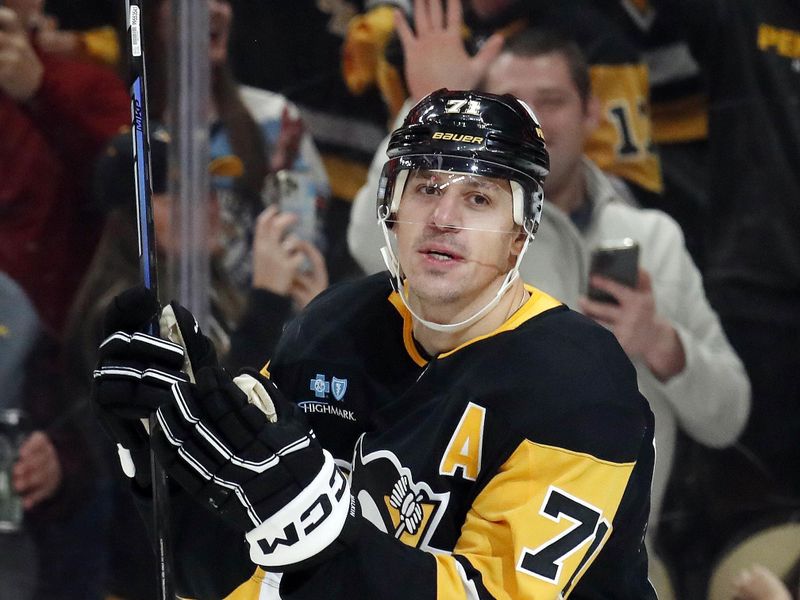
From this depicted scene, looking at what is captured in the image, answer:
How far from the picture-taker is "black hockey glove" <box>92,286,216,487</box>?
142cm

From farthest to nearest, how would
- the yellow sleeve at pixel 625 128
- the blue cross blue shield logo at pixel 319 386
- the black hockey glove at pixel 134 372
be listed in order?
the yellow sleeve at pixel 625 128, the blue cross blue shield logo at pixel 319 386, the black hockey glove at pixel 134 372

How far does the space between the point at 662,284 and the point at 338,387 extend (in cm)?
130

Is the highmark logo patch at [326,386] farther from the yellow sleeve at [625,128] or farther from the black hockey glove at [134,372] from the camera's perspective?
the yellow sleeve at [625,128]

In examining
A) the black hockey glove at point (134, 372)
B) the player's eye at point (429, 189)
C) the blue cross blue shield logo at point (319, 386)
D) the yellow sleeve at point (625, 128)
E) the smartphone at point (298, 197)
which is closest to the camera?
the black hockey glove at point (134, 372)

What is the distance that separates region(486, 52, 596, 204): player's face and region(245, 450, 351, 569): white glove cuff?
5.14ft

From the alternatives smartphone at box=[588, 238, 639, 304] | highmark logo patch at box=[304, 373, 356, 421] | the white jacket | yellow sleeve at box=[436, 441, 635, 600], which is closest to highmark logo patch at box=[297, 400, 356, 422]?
highmark logo patch at box=[304, 373, 356, 421]

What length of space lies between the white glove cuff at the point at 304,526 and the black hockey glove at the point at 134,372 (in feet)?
0.74

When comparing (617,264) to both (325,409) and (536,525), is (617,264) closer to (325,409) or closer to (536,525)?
(325,409)

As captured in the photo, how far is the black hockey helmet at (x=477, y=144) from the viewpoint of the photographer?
1.47 metres

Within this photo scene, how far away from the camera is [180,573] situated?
165cm

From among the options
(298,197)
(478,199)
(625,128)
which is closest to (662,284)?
(625,128)

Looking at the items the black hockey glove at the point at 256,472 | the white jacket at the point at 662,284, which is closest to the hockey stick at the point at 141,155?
the black hockey glove at the point at 256,472

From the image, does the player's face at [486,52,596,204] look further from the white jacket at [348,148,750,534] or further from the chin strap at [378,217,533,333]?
A: the chin strap at [378,217,533,333]

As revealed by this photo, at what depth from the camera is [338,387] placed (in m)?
1.63
